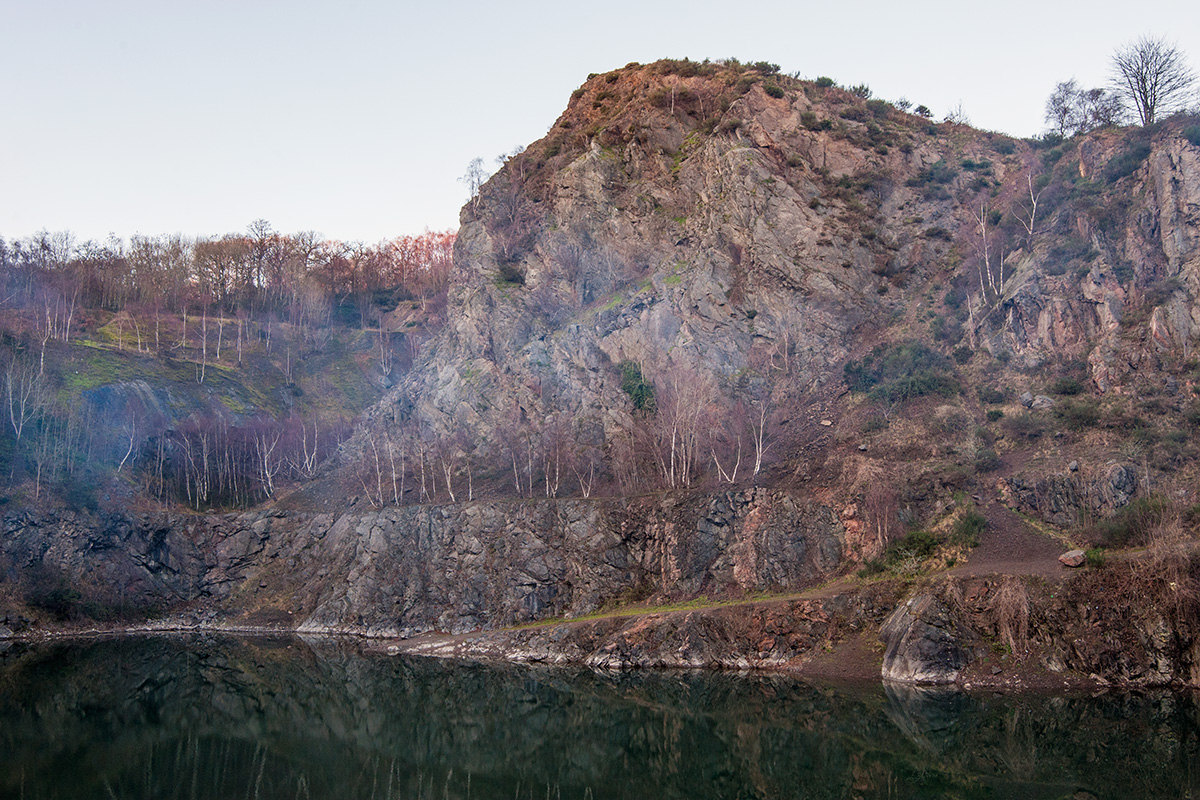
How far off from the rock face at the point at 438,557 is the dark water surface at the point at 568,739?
10661 mm

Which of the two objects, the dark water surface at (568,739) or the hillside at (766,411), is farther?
the hillside at (766,411)

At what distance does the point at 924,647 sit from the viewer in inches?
1379

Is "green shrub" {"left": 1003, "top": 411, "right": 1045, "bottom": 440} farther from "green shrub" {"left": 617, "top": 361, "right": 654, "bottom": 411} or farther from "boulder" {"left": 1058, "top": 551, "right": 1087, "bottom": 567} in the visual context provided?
"green shrub" {"left": 617, "top": 361, "right": 654, "bottom": 411}

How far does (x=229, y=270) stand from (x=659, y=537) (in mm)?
76221

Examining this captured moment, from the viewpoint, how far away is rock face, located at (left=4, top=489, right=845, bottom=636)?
4844cm

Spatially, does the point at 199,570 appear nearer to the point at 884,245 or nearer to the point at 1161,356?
the point at 884,245

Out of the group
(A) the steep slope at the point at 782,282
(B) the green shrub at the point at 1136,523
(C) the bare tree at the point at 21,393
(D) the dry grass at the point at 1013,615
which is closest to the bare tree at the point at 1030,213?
(A) the steep slope at the point at 782,282

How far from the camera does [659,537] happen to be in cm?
5150

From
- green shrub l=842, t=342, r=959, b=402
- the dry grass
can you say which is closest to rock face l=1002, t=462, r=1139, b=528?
the dry grass

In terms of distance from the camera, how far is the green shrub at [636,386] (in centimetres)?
6309

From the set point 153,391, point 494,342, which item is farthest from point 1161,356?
point 153,391

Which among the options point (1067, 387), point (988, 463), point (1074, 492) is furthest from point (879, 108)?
point (1074, 492)

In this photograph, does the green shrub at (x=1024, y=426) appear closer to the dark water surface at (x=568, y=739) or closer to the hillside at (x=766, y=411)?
the hillside at (x=766, y=411)

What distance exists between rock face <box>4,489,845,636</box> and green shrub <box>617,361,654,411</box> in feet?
37.0
